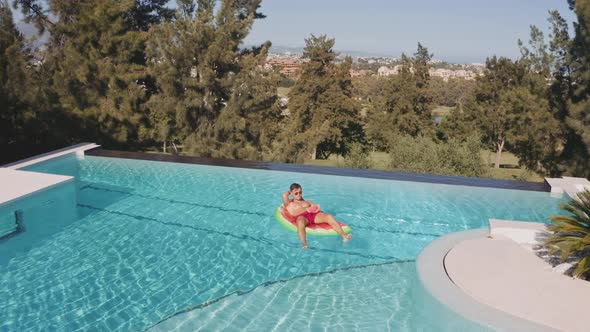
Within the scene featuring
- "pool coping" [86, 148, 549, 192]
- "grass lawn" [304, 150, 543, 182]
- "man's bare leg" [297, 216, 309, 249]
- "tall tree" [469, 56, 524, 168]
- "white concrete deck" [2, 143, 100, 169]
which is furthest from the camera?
"tall tree" [469, 56, 524, 168]

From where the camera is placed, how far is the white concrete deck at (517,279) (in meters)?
4.14

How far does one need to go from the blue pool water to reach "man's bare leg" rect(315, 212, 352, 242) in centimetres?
17

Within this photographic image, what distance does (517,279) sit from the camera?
4.70 meters

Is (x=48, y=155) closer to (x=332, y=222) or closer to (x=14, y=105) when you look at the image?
(x=14, y=105)

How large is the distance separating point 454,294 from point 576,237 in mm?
1445

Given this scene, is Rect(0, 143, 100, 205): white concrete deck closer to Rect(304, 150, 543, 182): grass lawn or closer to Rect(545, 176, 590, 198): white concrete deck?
Rect(545, 176, 590, 198): white concrete deck

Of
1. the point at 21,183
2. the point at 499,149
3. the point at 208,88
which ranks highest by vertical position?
the point at 208,88

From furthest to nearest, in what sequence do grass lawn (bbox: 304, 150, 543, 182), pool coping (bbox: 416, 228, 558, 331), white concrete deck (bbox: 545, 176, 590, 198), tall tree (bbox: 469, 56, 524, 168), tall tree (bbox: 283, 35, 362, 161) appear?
tall tree (bbox: 283, 35, 362, 161) → tall tree (bbox: 469, 56, 524, 168) → grass lawn (bbox: 304, 150, 543, 182) → white concrete deck (bbox: 545, 176, 590, 198) → pool coping (bbox: 416, 228, 558, 331)

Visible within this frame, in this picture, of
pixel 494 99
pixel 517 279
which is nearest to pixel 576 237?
pixel 517 279

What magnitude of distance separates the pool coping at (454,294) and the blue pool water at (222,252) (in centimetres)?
11

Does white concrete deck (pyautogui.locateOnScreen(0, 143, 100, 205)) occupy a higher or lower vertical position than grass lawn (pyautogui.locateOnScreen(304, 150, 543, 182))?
higher

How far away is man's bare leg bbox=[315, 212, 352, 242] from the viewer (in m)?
6.68

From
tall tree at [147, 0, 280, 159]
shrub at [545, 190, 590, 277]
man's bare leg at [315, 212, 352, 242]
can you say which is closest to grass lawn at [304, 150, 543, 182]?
tall tree at [147, 0, 280, 159]

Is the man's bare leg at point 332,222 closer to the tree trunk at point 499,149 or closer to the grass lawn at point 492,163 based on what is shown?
the grass lawn at point 492,163
